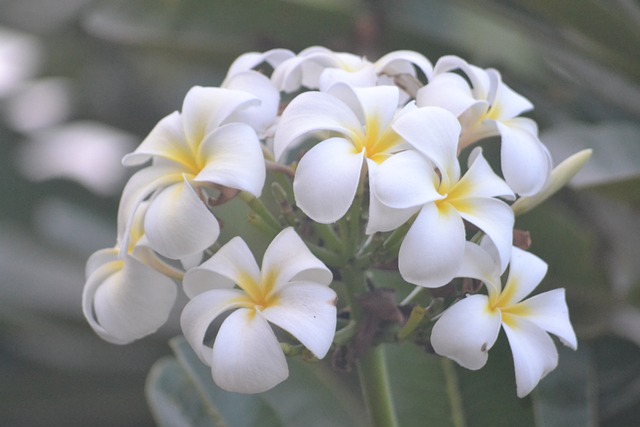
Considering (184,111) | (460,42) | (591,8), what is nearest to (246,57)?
(184,111)

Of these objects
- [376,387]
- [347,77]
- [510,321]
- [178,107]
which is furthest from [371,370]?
[178,107]

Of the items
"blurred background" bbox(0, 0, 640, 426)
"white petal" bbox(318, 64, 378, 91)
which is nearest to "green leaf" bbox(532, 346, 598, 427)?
"blurred background" bbox(0, 0, 640, 426)

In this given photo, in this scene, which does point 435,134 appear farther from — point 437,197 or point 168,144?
point 168,144

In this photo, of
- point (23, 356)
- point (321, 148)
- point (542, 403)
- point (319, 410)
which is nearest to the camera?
point (321, 148)

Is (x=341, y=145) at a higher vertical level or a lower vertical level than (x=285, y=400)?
higher

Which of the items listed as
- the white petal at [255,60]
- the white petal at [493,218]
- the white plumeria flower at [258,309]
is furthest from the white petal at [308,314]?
the white petal at [255,60]

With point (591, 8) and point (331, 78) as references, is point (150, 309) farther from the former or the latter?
point (591, 8)
